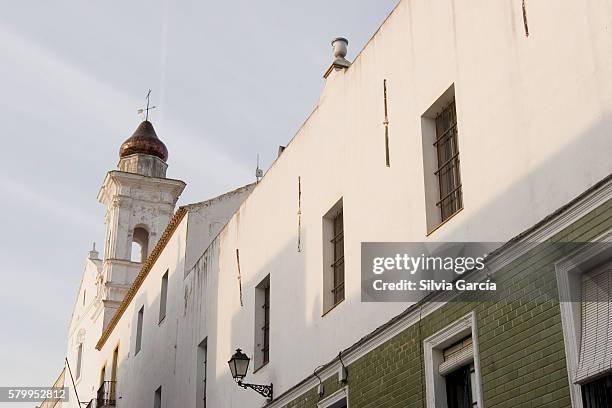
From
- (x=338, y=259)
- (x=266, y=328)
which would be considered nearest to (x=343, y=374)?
(x=338, y=259)

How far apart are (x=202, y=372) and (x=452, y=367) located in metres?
10.5

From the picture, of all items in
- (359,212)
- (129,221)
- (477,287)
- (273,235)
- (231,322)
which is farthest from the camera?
(129,221)

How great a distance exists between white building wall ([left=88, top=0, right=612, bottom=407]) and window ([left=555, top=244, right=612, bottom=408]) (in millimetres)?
601

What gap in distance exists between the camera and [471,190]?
10.4 m

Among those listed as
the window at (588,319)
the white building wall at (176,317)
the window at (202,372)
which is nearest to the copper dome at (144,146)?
the white building wall at (176,317)

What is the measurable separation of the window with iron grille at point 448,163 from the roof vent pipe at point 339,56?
146 inches

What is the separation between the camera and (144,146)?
42406 millimetres

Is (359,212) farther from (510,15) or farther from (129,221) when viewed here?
(129,221)

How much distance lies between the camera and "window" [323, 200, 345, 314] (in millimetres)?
13969

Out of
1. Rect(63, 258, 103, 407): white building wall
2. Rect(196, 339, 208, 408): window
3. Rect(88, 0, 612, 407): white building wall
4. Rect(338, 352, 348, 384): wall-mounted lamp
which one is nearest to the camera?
Rect(88, 0, 612, 407): white building wall

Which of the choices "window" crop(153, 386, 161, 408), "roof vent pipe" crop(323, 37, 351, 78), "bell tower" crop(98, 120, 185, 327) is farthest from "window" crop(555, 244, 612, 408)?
"bell tower" crop(98, 120, 185, 327)

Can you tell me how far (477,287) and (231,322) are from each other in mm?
8779

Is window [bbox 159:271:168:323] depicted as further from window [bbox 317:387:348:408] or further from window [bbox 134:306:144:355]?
window [bbox 317:387:348:408]

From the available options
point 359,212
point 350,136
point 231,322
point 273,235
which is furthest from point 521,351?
point 231,322
